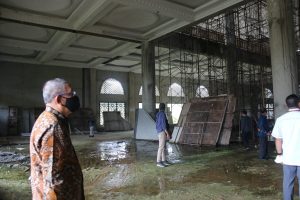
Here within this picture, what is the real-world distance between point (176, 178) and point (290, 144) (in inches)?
132

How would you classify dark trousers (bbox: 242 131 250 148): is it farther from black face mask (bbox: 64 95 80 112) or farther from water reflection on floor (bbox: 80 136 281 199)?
black face mask (bbox: 64 95 80 112)

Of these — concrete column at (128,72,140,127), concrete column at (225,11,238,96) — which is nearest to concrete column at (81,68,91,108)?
concrete column at (128,72,140,127)

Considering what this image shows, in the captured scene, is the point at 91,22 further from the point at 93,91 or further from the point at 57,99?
the point at 57,99

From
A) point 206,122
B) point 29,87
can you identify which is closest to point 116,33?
point 206,122

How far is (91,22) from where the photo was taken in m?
13.6

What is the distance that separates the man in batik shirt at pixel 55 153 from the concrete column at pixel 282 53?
349 inches

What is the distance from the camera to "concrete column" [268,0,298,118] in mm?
9586

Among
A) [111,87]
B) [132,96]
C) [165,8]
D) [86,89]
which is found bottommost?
[132,96]

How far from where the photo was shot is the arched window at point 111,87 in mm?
25403

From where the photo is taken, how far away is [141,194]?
17.6 feet

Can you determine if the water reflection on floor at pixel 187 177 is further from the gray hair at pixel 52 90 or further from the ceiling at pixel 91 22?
the ceiling at pixel 91 22

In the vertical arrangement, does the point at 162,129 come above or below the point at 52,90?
below

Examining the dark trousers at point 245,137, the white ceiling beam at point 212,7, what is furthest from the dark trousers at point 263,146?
the white ceiling beam at point 212,7

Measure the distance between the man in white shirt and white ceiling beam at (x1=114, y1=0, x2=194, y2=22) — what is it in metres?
9.18
